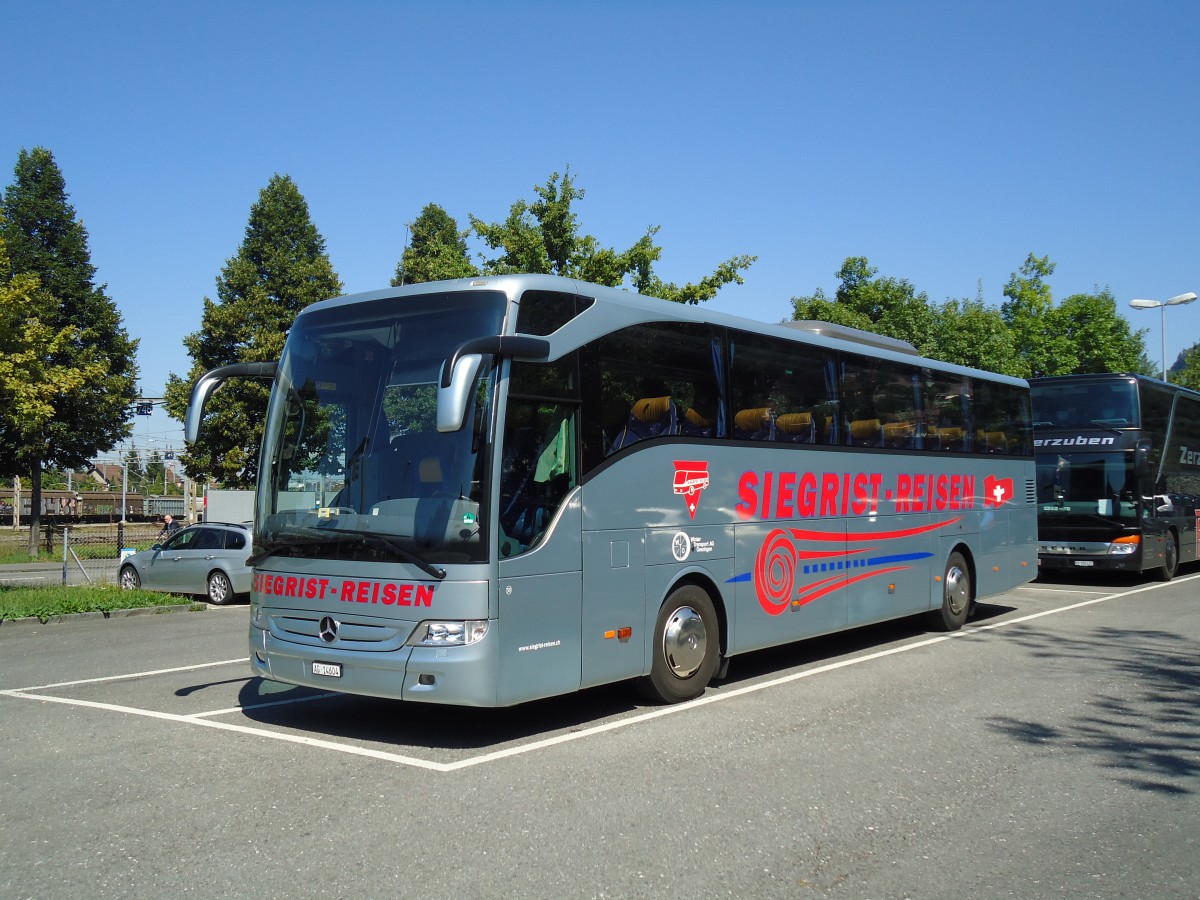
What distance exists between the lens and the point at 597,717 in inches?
332

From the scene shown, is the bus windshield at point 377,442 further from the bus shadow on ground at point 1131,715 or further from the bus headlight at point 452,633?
the bus shadow on ground at point 1131,715

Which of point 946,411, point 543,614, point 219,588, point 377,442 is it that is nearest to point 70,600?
point 219,588

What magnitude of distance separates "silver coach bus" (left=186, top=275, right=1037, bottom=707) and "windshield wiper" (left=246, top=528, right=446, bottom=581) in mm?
15

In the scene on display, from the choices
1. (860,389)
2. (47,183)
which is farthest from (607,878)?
(47,183)

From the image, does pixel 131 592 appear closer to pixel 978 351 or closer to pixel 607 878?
pixel 607 878

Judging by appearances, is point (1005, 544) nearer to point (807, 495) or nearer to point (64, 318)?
point (807, 495)

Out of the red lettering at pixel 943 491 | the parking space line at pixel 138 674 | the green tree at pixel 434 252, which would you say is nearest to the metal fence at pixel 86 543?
the green tree at pixel 434 252

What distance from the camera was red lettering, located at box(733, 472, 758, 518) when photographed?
380 inches

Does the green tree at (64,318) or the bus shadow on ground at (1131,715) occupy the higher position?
the green tree at (64,318)

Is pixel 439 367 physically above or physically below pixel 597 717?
above

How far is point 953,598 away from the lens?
13.7 m

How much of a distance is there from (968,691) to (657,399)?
399 cm

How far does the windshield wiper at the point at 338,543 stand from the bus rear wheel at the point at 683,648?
236cm

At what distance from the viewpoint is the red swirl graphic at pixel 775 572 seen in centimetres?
990
